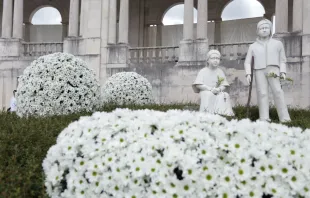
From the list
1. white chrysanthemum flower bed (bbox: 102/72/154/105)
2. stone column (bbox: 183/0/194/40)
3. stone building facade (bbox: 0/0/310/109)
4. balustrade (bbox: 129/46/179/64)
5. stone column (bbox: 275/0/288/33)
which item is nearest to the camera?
white chrysanthemum flower bed (bbox: 102/72/154/105)

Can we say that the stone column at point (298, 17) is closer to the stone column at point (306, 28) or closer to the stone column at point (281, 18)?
the stone column at point (306, 28)

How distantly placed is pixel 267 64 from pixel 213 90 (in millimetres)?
1520

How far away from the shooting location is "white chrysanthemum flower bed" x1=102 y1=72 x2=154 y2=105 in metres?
13.2

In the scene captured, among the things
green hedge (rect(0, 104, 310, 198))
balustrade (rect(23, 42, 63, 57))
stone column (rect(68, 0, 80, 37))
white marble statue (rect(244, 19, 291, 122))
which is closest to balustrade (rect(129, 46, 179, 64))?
stone column (rect(68, 0, 80, 37))

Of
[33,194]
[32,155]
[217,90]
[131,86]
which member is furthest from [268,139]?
[131,86]

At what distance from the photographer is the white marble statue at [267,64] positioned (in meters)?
10.4

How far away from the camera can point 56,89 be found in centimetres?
989

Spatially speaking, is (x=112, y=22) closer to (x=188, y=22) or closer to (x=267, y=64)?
(x=188, y=22)

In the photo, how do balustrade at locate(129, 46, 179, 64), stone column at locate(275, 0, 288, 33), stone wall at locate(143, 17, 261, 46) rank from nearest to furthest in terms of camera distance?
stone column at locate(275, 0, 288, 33), balustrade at locate(129, 46, 179, 64), stone wall at locate(143, 17, 261, 46)

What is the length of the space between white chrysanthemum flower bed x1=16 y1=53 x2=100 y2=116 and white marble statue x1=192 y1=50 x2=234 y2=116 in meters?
2.79

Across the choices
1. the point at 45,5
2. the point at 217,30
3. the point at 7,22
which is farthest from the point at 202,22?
the point at 45,5

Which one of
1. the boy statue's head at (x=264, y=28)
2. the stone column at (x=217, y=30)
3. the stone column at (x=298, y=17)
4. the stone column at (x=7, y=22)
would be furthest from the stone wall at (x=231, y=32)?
the boy statue's head at (x=264, y=28)

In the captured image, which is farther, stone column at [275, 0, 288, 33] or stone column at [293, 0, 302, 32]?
stone column at [275, 0, 288, 33]

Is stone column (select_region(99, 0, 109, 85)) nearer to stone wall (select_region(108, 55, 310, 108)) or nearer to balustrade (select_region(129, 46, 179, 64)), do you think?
stone wall (select_region(108, 55, 310, 108))
